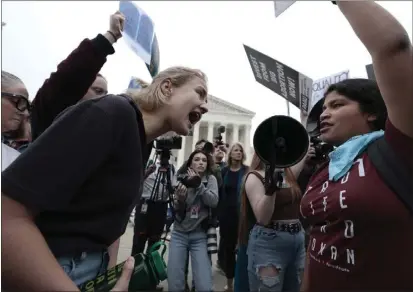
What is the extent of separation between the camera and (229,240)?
12.7 feet

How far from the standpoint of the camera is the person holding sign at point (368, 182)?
822 mm

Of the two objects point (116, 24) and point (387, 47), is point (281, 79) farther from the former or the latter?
point (387, 47)

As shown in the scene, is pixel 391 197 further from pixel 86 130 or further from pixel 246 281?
pixel 246 281

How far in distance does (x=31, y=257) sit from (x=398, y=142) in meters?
1.08

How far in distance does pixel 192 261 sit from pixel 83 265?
2.51m

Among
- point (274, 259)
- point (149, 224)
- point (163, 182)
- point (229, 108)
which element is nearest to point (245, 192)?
point (274, 259)

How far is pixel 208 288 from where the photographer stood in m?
3.02

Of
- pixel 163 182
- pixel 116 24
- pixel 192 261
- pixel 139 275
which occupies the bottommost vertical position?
pixel 192 261

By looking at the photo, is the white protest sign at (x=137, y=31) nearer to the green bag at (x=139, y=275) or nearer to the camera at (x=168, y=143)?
the camera at (x=168, y=143)

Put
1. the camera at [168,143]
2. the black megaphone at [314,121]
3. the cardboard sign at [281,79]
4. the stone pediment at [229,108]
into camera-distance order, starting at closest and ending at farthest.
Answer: the black megaphone at [314,121]
the camera at [168,143]
the cardboard sign at [281,79]
the stone pediment at [229,108]

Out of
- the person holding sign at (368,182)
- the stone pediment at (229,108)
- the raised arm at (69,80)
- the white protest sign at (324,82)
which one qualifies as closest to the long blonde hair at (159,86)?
the raised arm at (69,80)

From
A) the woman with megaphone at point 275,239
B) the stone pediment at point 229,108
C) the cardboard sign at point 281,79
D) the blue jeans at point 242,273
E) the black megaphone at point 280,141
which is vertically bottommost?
the blue jeans at point 242,273

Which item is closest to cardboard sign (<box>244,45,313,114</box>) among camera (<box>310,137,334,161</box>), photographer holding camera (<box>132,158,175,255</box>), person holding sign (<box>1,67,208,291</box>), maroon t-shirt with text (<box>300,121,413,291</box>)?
camera (<box>310,137,334,161</box>)

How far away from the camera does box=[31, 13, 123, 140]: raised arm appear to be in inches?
62.9
